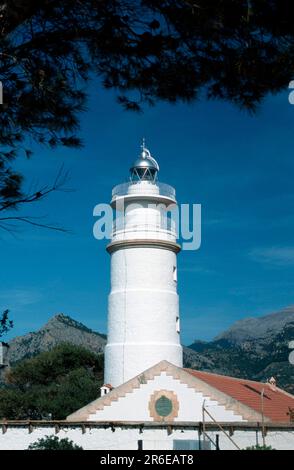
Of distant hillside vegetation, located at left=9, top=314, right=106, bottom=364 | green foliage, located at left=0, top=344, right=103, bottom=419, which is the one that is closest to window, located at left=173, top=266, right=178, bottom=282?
green foliage, located at left=0, top=344, right=103, bottom=419

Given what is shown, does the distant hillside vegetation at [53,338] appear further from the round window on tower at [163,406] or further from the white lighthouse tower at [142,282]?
the round window on tower at [163,406]

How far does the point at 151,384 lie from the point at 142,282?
4.82 m

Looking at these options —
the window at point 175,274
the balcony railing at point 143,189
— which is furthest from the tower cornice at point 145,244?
the balcony railing at point 143,189

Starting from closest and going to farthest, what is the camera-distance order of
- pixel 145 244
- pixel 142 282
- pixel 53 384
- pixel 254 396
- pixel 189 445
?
pixel 189 445 < pixel 254 396 < pixel 142 282 < pixel 145 244 < pixel 53 384

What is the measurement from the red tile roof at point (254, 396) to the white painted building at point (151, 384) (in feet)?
0.24

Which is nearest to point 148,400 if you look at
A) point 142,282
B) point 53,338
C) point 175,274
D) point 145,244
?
point 142,282

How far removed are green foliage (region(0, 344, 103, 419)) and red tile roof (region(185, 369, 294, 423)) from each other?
7.61 meters

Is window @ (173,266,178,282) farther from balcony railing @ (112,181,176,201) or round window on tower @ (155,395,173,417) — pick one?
round window on tower @ (155,395,173,417)

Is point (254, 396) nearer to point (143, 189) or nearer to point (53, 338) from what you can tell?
point (143, 189)

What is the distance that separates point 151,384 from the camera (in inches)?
778

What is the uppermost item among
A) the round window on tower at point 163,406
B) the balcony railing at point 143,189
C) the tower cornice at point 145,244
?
the balcony railing at point 143,189

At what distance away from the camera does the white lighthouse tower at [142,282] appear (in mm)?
23203

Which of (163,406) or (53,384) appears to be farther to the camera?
(53,384)
